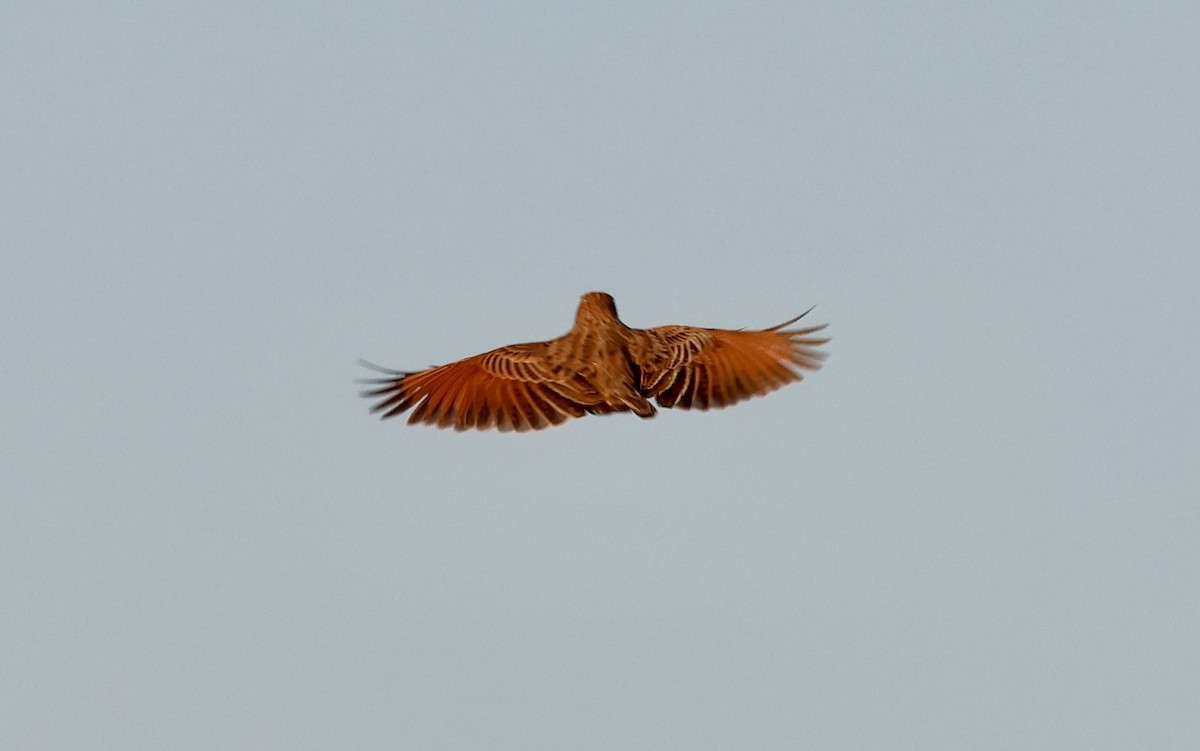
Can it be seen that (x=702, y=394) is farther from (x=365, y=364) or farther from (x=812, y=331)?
(x=365, y=364)

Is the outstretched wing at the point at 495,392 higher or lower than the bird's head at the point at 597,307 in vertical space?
lower

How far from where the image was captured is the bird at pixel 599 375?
88.3 ft

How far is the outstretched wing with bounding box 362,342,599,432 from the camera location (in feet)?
89.7

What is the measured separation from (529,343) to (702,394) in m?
2.92

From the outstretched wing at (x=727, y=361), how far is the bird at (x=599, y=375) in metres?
0.02

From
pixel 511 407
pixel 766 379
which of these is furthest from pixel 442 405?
pixel 766 379

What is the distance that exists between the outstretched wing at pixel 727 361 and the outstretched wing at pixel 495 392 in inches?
62.7

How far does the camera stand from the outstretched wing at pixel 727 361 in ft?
91.9

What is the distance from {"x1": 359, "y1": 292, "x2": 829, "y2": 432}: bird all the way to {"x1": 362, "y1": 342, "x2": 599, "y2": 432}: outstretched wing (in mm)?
16

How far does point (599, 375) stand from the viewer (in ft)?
87.3

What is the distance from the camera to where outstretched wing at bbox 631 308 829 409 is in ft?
91.9

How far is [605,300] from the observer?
90.8ft

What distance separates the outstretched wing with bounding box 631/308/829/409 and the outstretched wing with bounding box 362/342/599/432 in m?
1.59

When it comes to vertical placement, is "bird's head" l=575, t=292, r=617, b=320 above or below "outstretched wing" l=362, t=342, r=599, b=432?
above
